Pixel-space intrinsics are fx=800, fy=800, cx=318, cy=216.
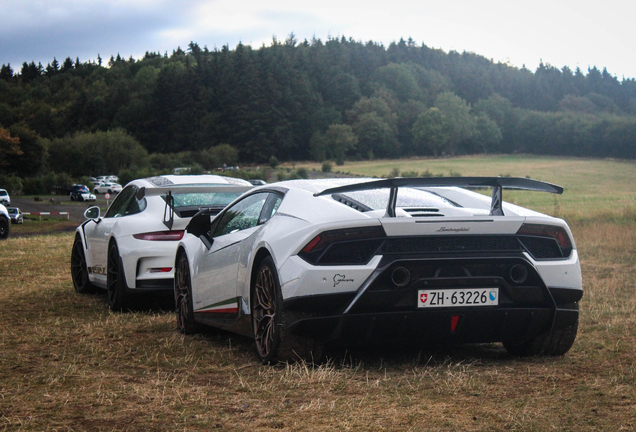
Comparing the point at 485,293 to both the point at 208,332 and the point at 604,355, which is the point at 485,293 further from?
the point at 208,332

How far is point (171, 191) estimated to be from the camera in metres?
8.66

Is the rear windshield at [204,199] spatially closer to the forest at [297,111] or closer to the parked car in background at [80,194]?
the parked car in background at [80,194]

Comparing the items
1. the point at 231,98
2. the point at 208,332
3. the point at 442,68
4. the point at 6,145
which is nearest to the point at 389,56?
the point at 442,68

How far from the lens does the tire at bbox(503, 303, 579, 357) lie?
5.51 m

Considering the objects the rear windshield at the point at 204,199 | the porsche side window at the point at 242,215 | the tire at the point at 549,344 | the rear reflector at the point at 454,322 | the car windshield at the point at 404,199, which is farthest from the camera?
the rear windshield at the point at 204,199

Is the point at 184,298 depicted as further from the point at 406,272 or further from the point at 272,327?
the point at 406,272

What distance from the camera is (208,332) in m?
7.31

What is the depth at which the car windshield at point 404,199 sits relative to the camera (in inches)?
210

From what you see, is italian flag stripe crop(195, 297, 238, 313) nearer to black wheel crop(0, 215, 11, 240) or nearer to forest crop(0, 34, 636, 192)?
black wheel crop(0, 215, 11, 240)

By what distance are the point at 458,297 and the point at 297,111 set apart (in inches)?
5395

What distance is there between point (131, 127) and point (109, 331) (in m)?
139

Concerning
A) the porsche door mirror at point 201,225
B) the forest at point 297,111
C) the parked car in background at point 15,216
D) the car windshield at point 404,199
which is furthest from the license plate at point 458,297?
the forest at point 297,111

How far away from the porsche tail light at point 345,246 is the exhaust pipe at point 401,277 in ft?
0.60

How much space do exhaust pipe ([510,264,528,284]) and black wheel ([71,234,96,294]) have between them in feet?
21.7
